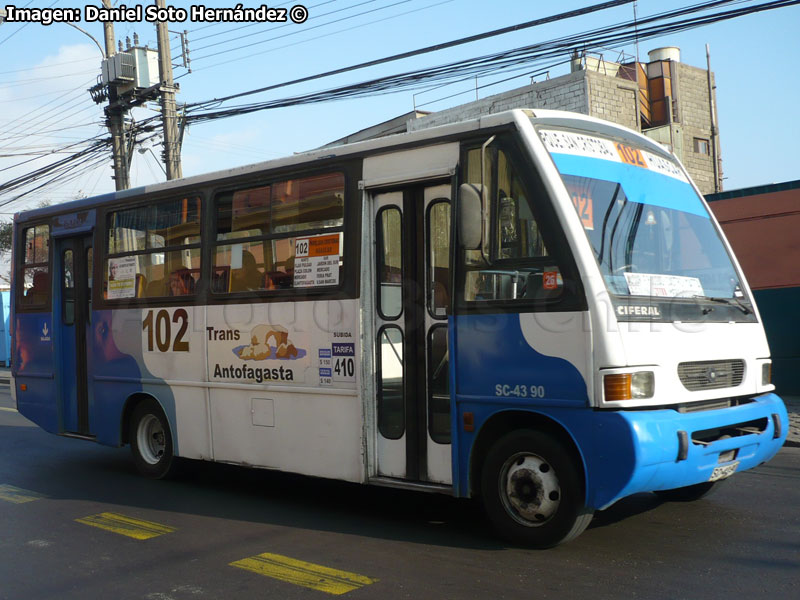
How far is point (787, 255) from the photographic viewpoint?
13.0 m

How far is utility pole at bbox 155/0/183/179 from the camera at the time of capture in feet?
60.1

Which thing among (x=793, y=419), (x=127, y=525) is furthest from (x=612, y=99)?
(x=127, y=525)

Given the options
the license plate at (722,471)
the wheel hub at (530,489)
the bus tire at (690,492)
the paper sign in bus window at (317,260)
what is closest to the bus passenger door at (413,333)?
the paper sign in bus window at (317,260)

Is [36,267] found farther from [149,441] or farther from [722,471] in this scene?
[722,471]

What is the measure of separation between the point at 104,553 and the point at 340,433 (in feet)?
6.24

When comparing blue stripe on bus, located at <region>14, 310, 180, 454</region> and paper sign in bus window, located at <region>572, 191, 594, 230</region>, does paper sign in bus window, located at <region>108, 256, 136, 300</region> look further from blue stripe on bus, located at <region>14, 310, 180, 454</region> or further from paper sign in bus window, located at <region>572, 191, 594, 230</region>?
paper sign in bus window, located at <region>572, 191, 594, 230</region>

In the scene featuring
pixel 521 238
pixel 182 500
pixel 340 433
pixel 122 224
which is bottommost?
pixel 182 500

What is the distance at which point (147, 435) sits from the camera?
8.71 m

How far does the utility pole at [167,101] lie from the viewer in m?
18.3

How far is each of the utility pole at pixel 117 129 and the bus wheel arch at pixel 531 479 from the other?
17.6m

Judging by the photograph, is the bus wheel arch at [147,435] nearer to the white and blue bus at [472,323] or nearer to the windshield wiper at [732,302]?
the white and blue bus at [472,323]

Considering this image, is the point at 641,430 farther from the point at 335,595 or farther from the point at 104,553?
the point at 104,553

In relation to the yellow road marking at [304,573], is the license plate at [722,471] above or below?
above

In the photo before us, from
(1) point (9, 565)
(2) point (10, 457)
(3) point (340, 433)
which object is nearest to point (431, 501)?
(3) point (340, 433)
